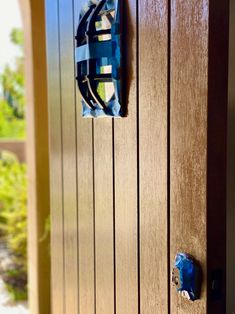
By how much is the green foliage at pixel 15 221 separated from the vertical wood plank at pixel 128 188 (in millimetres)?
2493

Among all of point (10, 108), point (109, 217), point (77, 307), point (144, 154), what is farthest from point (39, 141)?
point (10, 108)

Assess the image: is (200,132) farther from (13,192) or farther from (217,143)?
(13,192)

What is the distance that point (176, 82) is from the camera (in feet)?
2.33

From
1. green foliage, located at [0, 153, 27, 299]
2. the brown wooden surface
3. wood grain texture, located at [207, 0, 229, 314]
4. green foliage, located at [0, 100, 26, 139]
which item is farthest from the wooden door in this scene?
green foliage, located at [0, 100, 26, 139]

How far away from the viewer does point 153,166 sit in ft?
2.56

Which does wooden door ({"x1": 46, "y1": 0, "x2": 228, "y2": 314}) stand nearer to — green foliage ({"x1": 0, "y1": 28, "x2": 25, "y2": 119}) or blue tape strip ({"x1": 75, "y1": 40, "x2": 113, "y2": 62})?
blue tape strip ({"x1": 75, "y1": 40, "x2": 113, "y2": 62})

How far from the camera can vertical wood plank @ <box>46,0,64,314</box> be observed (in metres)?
1.27

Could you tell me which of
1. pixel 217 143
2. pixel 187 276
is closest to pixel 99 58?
pixel 217 143

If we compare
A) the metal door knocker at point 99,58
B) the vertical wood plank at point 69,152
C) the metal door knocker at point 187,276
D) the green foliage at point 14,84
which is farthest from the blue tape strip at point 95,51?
the green foliage at point 14,84

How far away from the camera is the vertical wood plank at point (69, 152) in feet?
3.78

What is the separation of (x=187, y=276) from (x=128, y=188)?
236 millimetres

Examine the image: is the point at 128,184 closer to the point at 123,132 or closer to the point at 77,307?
the point at 123,132

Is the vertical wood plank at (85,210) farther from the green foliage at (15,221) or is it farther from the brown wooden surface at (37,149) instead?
the green foliage at (15,221)

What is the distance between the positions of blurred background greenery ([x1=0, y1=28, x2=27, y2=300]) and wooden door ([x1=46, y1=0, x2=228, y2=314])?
231 cm
